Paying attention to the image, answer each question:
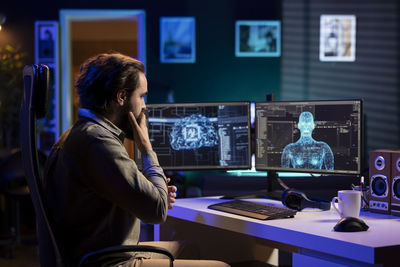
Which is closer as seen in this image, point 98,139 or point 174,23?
point 98,139

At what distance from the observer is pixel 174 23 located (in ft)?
18.5

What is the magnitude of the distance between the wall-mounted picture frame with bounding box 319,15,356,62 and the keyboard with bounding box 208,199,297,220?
3.86 metres

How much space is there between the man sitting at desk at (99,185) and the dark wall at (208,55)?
3.96 meters

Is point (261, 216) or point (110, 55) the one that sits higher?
point (110, 55)

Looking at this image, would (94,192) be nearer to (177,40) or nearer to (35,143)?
(35,143)

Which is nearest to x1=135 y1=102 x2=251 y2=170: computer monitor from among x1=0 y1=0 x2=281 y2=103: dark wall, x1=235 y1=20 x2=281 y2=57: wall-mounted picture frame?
x1=0 y1=0 x2=281 y2=103: dark wall

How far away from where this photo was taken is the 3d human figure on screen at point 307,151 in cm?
237

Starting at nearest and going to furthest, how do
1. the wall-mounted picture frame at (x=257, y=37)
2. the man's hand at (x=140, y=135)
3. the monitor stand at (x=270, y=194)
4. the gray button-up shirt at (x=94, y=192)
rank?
the gray button-up shirt at (x=94, y=192) < the man's hand at (x=140, y=135) < the monitor stand at (x=270, y=194) < the wall-mounted picture frame at (x=257, y=37)

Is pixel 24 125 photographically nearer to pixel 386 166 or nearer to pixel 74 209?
pixel 74 209

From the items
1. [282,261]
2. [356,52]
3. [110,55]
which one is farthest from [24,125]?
[356,52]

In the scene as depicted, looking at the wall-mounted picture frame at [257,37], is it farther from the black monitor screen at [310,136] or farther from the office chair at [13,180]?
the black monitor screen at [310,136]

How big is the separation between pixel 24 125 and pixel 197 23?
4.47m

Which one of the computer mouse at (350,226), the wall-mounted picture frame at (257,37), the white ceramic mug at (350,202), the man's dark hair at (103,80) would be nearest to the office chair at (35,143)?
A: the man's dark hair at (103,80)

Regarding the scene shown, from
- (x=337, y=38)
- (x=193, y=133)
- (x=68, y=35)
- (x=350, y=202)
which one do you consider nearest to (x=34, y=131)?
(x=350, y=202)
